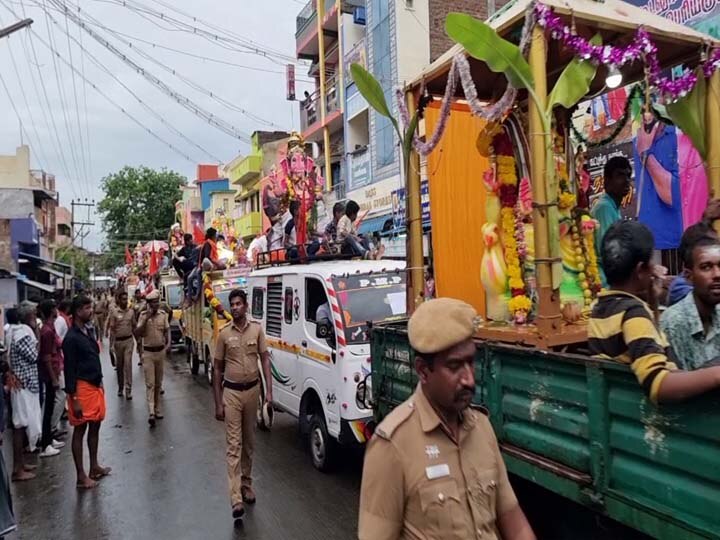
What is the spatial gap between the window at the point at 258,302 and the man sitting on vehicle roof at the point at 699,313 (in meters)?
6.14

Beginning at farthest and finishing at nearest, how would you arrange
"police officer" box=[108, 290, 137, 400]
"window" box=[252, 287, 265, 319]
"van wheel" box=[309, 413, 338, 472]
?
1. "police officer" box=[108, 290, 137, 400]
2. "window" box=[252, 287, 265, 319]
3. "van wheel" box=[309, 413, 338, 472]

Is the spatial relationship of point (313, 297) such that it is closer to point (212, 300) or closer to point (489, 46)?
point (489, 46)

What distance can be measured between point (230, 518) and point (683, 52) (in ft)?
17.5

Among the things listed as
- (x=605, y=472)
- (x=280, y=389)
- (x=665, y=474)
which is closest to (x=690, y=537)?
(x=665, y=474)

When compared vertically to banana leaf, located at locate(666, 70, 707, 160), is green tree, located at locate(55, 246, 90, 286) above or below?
above

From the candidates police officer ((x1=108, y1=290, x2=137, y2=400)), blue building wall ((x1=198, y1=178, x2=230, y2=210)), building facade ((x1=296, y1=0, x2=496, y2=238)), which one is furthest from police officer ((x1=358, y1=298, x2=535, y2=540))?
blue building wall ((x1=198, y1=178, x2=230, y2=210))

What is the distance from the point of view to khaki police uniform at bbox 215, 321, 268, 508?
5.46 metres

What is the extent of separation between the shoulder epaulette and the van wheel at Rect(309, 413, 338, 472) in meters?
4.60

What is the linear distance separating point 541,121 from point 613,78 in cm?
131

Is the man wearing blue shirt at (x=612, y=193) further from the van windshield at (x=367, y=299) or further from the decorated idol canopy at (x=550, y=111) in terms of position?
the van windshield at (x=367, y=299)

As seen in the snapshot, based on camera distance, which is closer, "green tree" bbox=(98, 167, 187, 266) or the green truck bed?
the green truck bed

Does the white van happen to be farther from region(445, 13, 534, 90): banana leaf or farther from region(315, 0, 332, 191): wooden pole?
region(315, 0, 332, 191): wooden pole

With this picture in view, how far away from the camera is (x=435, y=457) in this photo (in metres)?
1.74

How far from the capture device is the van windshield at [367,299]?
20.3 ft
